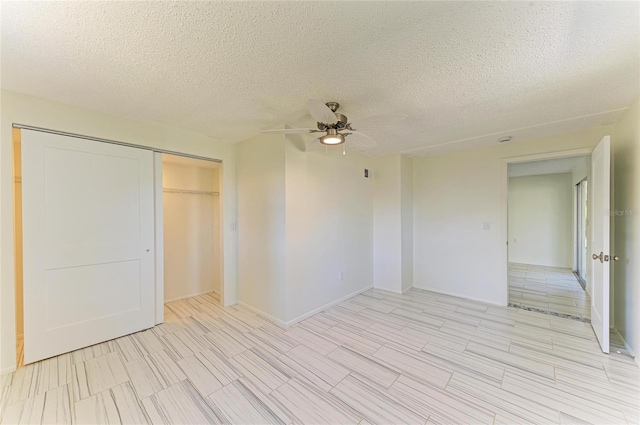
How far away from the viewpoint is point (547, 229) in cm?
605

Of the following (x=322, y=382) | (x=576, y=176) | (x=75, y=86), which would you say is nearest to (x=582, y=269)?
(x=576, y=176)

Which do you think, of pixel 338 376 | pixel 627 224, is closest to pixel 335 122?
pixel 338 376

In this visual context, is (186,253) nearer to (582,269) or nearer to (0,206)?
(0,206)

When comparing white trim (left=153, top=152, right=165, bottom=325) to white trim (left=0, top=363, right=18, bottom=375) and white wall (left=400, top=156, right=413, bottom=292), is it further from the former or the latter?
white wall (left=400, top=156, right=413, bottom=292)

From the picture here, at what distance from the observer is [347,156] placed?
150 inches

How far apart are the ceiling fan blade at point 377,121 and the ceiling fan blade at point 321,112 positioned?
212mm

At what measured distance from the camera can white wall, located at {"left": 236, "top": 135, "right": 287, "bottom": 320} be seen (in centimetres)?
293

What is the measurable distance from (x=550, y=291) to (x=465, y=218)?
2.07 metres

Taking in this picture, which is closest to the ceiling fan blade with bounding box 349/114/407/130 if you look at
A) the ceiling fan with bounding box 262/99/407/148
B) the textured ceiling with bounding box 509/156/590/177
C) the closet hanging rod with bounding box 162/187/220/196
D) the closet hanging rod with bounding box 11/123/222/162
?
the ceiling fan with bounding box 262/99/407/148

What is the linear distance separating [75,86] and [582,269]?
8.37 metres

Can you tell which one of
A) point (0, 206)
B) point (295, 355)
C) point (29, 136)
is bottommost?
point (295, 355)

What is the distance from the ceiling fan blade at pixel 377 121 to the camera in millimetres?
1928

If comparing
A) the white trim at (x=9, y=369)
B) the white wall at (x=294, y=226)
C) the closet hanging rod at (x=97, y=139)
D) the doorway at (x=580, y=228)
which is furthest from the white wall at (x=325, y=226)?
the doorway at (x=580, y=228)

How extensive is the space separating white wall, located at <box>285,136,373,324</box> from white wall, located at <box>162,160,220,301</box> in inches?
79.4
